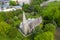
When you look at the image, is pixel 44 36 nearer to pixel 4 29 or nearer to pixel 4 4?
pixel 4 29

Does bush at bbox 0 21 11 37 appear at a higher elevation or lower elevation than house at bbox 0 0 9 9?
higher

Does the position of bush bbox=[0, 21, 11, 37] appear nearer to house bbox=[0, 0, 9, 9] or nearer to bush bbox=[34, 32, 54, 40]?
bush bbox=[34, 32, 54, 40]

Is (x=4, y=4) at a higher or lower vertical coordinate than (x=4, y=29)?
lower

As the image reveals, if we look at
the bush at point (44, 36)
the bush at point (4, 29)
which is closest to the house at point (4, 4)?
the bush at point (4, 29)

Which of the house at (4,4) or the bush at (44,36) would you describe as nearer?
the bush at (44,36)

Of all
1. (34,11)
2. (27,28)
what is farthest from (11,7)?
(27,28)

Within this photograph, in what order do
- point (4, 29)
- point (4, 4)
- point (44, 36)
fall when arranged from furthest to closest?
point (4, 4), point (4, 29), point (44, 36)

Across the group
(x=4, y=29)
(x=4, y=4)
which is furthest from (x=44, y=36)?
(x=4, y=4)

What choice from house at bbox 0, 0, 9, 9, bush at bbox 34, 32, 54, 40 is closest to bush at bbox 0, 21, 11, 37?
bush at bbox 34, 32, 54, 40

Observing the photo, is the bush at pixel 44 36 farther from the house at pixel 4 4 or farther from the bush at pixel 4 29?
the house at pixel 4 4

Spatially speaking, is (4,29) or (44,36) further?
(4,29)

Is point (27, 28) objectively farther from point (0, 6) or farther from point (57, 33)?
point (0, 6)
